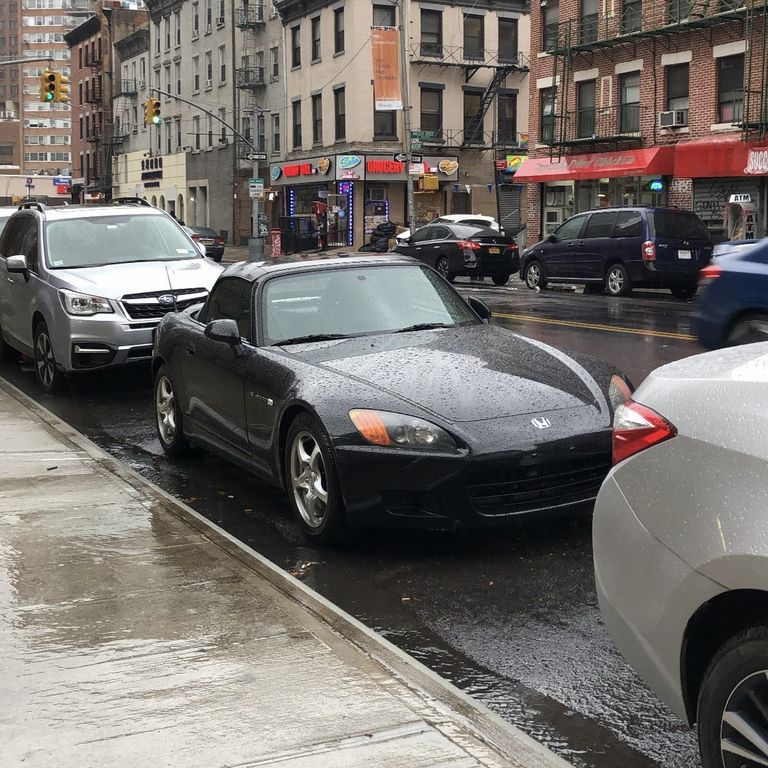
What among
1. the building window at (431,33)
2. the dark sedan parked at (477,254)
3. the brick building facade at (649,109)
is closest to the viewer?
the dark sedan parked at (477,254)

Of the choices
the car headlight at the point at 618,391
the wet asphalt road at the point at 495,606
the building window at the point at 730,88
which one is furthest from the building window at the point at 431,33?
the car headlight at the point at 618,391

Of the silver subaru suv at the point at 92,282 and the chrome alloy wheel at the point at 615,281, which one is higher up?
the silver subaru suv at the point at 92,282

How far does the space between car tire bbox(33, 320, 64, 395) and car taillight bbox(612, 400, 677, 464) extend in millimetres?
8991

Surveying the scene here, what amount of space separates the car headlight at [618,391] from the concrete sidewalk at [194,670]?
2.05 metres

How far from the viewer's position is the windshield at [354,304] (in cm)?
721

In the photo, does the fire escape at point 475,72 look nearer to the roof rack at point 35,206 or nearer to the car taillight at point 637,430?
the roof rack at point 35,206

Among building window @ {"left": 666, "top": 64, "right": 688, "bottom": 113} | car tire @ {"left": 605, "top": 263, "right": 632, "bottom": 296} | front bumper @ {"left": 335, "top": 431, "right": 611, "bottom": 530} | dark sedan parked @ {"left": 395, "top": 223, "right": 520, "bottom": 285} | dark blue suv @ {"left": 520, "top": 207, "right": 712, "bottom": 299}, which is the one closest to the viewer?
front bumper @ {"left": 335, "top": 431, "right": 611, "bottom": 530}

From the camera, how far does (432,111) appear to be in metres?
51.9

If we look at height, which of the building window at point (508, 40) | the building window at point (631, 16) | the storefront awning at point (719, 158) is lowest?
the storefront awning at point (719, 158)

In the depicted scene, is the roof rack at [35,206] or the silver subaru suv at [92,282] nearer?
the silver subaru suv at [92,282]

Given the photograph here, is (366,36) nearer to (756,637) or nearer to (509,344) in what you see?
(509,344)

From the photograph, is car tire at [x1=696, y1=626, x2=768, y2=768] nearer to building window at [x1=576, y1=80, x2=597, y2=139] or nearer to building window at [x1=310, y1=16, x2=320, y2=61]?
building window at [x1=576, y1=80, x2=597, y2=139]

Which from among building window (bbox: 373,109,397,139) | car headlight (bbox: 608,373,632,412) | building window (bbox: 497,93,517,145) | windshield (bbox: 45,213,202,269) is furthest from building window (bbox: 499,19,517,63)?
car headlight (bbox: 608,373,632,412)

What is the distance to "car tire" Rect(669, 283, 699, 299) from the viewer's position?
24.5 meters
